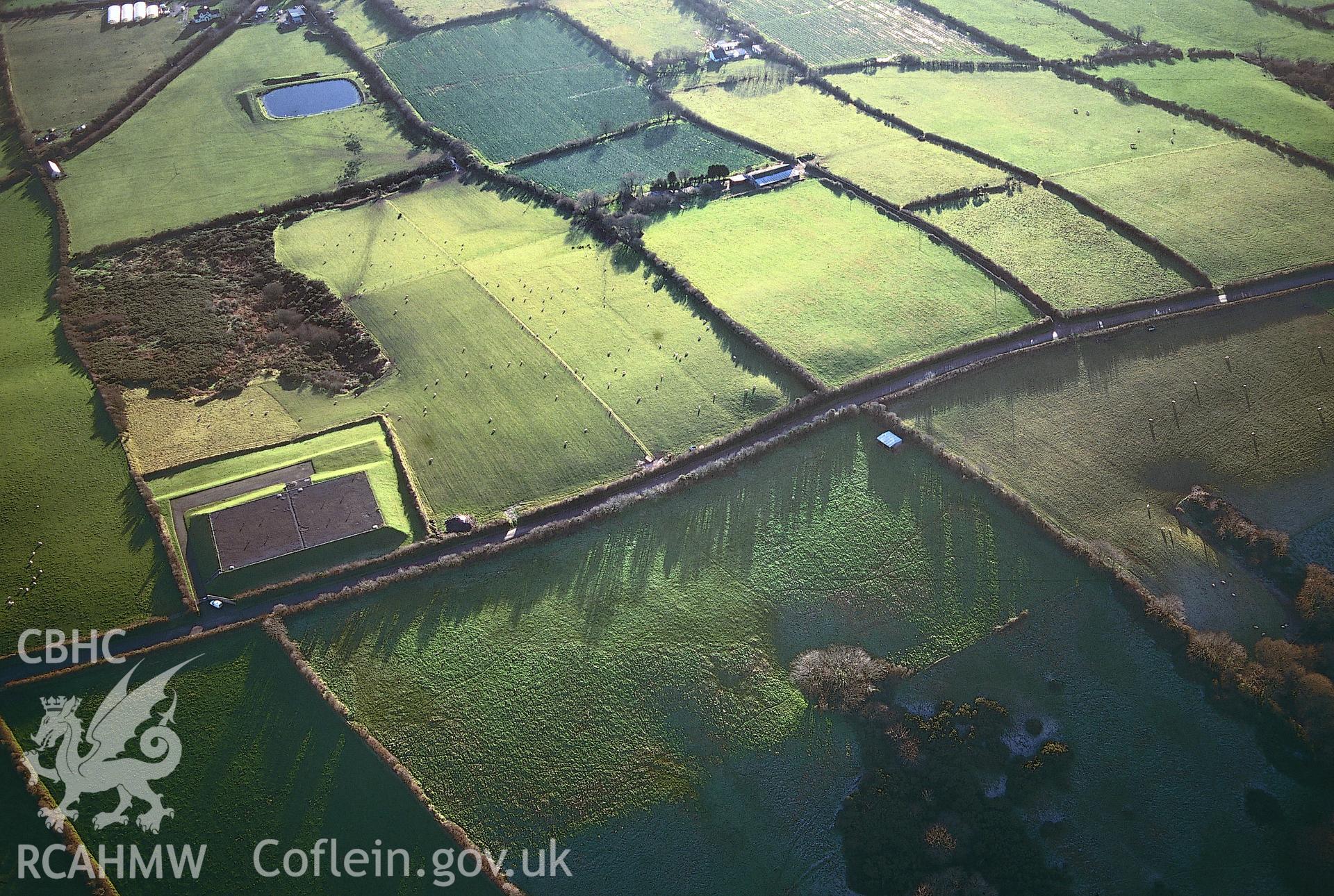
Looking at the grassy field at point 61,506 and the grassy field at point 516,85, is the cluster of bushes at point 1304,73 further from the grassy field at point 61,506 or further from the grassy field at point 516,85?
the grassy field at point 61,506

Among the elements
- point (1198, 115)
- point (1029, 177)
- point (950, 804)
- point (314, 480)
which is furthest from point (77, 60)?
point (1198, 115)

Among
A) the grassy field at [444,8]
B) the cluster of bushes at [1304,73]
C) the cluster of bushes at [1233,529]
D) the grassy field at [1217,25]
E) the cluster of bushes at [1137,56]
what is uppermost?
the grassy field at [444,8]

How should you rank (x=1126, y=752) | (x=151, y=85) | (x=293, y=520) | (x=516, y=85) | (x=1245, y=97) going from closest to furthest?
(x=1126, y=752) → (x=293, y=520) → (x=1245, y=97) → (x=151, y=85) → (x=516, y=85)

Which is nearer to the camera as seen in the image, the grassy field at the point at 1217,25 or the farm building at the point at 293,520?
the farm building at the point at 293,520

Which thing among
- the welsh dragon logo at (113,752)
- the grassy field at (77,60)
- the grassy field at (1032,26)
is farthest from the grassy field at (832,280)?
the grassy field at (77,60)

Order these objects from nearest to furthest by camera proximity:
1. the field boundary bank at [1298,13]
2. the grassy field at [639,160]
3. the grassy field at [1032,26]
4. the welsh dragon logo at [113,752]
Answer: the welsh dragon logo at [113,752] < the grassy field at [639,160] < the grassy field at [1032,26] < the field boundary bank at [1298,13]

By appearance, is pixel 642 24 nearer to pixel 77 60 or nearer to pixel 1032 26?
pixel 1032 26

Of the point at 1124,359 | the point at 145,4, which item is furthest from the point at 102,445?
the point at 145,4
